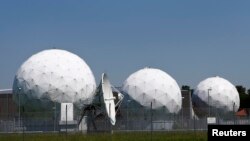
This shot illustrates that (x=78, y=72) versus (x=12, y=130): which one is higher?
(x=78, y=72)

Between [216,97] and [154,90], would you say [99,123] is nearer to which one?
[154,90]

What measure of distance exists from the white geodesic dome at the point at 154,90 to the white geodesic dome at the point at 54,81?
816 centimetres

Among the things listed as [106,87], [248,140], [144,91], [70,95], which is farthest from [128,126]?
[248,140]

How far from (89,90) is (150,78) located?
10623 millimetres

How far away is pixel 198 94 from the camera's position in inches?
3428

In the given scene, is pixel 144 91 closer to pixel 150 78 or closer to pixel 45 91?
pixel 150 78

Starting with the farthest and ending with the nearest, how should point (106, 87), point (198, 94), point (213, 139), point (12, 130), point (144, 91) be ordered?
1. point (198, 94)
2. point (144, 91)
3. point (106, 87)
4. point (12, 130)
5. point (213, 139)

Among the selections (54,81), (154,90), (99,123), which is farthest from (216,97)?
(99,123)

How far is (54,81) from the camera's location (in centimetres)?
6000

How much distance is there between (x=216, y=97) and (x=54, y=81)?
3136 cm

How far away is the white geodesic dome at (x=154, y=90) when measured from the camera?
68438 millimetres

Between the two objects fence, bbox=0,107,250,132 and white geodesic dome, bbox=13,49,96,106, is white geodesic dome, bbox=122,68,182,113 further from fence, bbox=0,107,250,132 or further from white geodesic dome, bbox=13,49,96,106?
white geodesic dome, bbox=13,49,96,106

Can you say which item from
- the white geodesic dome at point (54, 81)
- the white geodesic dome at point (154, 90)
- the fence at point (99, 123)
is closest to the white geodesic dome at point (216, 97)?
the white geodesic dome at point (154, 90)

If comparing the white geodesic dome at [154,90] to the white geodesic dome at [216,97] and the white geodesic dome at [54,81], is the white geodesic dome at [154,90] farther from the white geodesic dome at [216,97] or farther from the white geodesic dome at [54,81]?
the white geodesic dome at [216,97]
